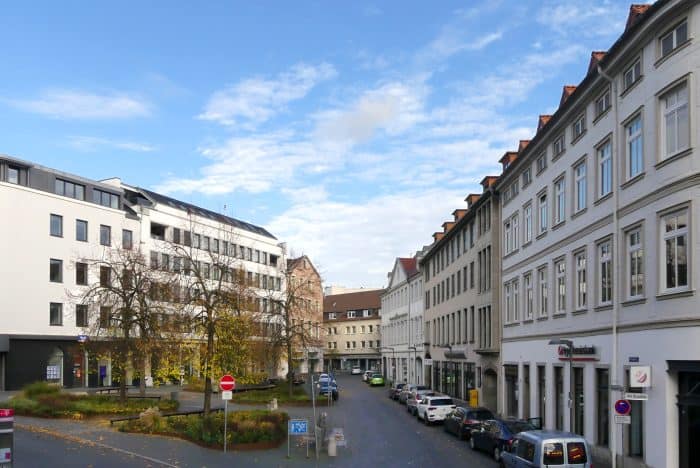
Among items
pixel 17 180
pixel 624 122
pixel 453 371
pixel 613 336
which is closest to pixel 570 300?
pixel 613 336

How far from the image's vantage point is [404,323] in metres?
86.6

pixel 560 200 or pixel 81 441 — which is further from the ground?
pixel 560 200

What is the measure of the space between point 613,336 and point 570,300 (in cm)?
532

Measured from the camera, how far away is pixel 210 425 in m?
28.2

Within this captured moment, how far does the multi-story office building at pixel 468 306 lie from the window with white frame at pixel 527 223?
556 cm

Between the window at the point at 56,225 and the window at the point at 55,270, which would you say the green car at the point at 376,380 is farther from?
the window at the point at 56,225

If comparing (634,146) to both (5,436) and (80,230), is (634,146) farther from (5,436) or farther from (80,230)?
(80,230)

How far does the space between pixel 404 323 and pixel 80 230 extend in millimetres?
39048

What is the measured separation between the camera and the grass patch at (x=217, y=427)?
2736cm

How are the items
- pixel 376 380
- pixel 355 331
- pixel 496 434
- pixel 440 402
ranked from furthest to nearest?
pixel 355 331 < pixel 376 380 < pixel 440 402 < pixel 496 434

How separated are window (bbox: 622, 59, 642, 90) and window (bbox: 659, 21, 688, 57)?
56.2 inches

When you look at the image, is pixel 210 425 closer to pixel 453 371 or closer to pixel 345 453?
pixel 345 453

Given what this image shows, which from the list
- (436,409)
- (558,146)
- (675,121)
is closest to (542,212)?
(558,146)

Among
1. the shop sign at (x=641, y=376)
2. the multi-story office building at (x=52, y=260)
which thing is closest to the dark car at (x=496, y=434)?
the shop sign at (x=641, y=376)
